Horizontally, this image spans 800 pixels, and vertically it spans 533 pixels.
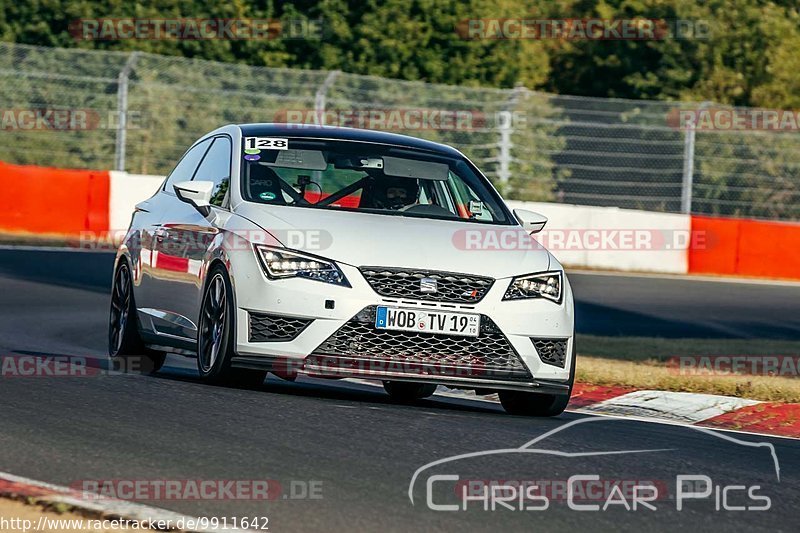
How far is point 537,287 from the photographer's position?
8.83m

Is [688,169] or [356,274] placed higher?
[356,274]

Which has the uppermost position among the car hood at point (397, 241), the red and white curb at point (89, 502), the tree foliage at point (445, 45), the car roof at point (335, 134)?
the tree foliage at point (445, 45)

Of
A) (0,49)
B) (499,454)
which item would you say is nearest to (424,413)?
(499,454)

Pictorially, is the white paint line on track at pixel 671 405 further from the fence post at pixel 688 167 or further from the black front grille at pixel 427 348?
the fence post at pixel 688 167

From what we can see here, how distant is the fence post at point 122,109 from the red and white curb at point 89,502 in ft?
70.5

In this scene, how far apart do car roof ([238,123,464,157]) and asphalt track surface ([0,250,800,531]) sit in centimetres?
155

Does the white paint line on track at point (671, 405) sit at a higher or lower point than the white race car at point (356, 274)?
lower

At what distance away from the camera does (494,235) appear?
9.30 meters

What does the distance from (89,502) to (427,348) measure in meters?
3.14

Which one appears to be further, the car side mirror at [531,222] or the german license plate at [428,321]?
the car side mirror at [531,222]

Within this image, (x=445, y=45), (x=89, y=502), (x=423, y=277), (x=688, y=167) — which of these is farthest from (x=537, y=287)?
(x=445, y=45)

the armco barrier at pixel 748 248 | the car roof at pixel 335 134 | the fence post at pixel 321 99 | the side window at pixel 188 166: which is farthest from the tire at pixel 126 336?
the armco barrier at pixel 748 248

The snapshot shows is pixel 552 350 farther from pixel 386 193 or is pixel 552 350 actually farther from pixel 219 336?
pixel 219 336

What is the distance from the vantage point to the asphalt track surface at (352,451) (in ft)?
19.3
